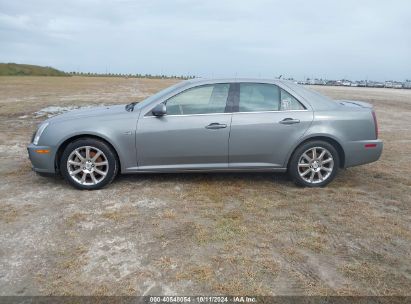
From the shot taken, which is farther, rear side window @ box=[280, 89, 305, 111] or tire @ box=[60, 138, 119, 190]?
rear side window @ box=[280, 89, 305, 111]

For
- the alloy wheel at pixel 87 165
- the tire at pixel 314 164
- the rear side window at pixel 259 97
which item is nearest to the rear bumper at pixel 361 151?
the tire at pixel 314 164

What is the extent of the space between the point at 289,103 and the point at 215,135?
1.15 metres

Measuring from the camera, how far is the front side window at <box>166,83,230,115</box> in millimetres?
4719

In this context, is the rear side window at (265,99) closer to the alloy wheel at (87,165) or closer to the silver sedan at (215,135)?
the silver sedan at (215,135)

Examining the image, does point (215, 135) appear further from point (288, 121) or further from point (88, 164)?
point (88, 164)

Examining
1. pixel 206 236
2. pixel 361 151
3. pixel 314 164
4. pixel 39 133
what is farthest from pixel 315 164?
pixel 39 133

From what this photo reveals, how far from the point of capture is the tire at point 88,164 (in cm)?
458

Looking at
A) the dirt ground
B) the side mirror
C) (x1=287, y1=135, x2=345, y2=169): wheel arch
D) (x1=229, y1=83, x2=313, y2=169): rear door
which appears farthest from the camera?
(x1=287, y1=135, x2=345, y2=169): wheel arch

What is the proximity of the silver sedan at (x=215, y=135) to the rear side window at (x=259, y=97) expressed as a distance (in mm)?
14

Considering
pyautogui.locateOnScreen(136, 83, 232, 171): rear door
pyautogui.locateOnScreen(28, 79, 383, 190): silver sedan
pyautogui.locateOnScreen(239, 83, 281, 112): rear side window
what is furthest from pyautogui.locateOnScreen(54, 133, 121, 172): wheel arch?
pyautogui.locateOnScreen(239, 83, 281, 112): rear side window

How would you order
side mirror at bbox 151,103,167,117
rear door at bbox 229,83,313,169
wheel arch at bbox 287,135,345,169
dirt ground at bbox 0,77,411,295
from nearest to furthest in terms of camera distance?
dirt ground at bbox 0,77,411,295
side mirror at bbox 151,103,167,117
rear door at bbox 229,83,313,169
wheel arch at bbox 287,135,345,169

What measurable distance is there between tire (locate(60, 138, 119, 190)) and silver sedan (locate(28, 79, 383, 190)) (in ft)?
0.04

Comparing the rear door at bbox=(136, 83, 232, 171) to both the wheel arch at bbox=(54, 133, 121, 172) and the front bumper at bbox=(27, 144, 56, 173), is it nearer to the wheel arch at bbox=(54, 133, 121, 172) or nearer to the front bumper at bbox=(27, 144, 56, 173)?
the wheel arch at bbox=(54, 133, 121, 172)

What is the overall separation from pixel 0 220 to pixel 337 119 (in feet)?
14.3
